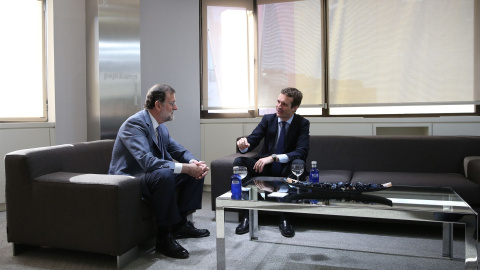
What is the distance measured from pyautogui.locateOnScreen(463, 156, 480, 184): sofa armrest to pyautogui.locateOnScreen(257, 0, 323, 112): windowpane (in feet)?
5.88

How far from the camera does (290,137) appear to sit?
3.64 meters

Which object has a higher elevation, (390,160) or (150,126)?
(150,126)

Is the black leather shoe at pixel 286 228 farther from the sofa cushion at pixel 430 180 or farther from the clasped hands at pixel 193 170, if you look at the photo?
the clasped hands at pixel 193 170

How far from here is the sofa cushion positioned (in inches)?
123

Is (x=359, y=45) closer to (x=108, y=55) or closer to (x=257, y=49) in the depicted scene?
(x=257, y=49)

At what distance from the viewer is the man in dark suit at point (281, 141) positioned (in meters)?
3.48

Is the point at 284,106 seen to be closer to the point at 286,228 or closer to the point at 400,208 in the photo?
the point at 286,228

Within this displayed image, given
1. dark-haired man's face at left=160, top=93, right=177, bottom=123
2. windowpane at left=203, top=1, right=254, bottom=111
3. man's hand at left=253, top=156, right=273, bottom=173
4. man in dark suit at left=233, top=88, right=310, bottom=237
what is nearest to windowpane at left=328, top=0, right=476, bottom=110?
windowpane at left=203, top=1, right=254, bottom=111

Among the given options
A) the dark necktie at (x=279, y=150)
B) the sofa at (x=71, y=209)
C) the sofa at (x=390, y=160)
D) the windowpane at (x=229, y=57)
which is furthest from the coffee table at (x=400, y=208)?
the windowpane at (x=229, y=57)

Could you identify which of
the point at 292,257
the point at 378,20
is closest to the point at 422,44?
the point at 378,20

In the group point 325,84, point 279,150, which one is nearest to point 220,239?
point 279,150

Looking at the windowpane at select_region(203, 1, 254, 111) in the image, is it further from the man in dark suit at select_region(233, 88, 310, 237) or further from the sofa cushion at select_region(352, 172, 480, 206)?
the sofa cushion at select_region(352, 172, 480, 206)

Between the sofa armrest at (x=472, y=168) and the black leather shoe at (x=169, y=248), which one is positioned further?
the sofa armrest at (x=472, y=168)

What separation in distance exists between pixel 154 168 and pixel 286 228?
1126 millimetres
